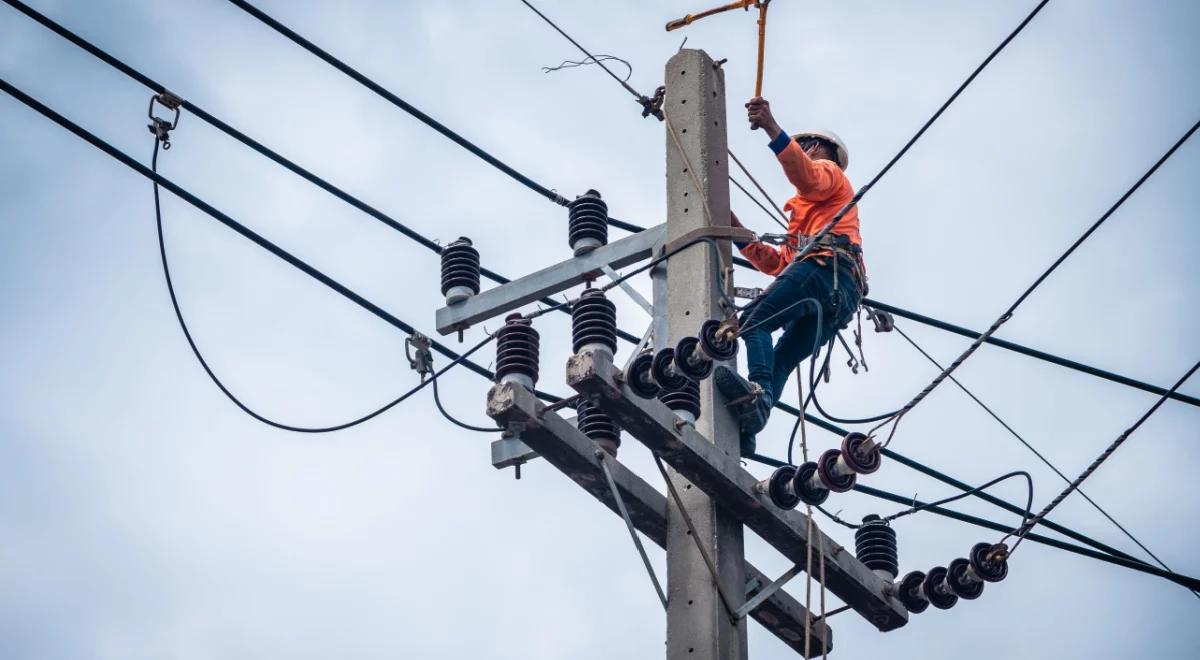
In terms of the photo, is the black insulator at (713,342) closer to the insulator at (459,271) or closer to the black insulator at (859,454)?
the black insulator at (859,454)

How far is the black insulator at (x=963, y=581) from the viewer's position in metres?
8.29

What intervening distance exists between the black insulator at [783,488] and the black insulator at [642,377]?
27.6 inches

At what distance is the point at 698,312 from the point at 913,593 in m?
1.62

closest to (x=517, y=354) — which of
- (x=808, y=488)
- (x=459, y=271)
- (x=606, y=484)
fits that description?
(x=606, y=484)

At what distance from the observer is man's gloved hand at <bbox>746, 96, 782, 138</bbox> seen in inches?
351

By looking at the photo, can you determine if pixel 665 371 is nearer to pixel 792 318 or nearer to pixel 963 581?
pixel 792 318

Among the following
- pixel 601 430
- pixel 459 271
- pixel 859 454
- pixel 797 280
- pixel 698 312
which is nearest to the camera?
pixel 859 454

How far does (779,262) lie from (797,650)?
6.85 feet

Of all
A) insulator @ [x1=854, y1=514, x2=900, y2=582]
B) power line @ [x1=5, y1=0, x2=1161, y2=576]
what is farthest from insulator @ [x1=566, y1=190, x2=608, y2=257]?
insulator @ [x1=854, y1=514, x2=900, y2=582]

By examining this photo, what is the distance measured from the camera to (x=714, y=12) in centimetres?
948

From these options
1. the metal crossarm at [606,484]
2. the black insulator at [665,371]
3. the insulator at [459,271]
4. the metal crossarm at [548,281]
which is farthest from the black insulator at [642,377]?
the insulator at [459,271]

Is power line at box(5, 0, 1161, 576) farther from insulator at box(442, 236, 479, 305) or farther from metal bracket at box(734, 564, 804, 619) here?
metal bracket at box(734, 564, 804, 619)

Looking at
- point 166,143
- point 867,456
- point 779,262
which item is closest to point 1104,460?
point 867,456

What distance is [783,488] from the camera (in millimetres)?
8031
